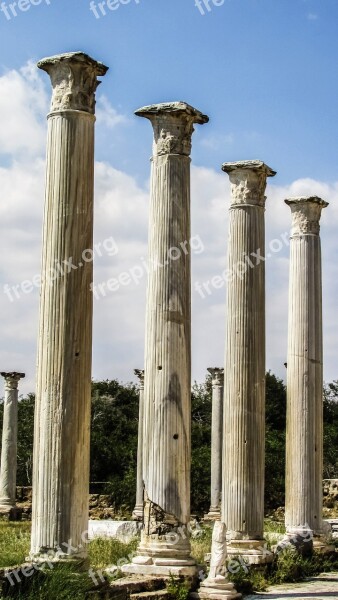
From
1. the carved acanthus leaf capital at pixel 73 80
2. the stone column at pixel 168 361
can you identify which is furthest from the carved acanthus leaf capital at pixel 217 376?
the carved acanthus leaf capital at pixel 73 80

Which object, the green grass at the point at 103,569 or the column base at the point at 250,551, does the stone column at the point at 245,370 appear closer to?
the column base at the point at 250,551

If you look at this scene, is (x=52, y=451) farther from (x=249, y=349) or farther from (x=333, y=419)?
(x=333, y=419)

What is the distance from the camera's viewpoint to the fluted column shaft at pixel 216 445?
159 ft

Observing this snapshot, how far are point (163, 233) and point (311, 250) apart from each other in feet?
32.0

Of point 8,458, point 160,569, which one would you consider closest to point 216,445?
point 8,458

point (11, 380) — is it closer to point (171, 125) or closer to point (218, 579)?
point (171, 125)

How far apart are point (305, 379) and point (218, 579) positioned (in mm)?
10036

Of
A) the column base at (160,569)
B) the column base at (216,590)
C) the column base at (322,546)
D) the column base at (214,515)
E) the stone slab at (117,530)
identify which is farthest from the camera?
the column base at (214,515)

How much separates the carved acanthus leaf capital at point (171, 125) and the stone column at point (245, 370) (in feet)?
14.4

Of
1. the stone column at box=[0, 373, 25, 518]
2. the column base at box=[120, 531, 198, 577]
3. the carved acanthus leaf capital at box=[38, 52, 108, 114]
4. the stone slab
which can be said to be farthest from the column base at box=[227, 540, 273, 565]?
the stone column at box=[0, 373, 25, 518]

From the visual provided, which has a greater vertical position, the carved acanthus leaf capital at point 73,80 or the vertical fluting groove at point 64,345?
the carved acanthus leaf capital at point 73,80

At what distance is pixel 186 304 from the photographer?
24719 millimetres

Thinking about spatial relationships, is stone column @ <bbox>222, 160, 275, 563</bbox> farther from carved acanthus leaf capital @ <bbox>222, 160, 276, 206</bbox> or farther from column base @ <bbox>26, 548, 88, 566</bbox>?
column base @ <bbox>26, 548, 88, 566</bbox>

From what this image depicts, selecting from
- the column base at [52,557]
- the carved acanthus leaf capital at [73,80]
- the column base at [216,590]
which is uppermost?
the carved acanthus leaf capital at [73,80]
